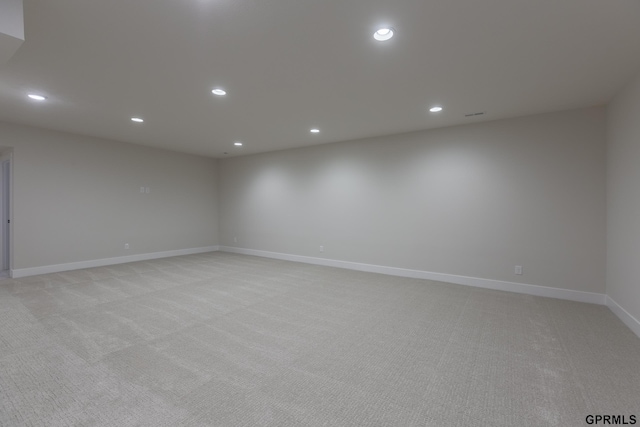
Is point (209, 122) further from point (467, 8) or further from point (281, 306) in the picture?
point (467, 8)

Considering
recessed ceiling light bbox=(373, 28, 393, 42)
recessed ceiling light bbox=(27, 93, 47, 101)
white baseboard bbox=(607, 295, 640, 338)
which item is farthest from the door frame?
white baseboard bbox=(607, 295, 640, 338)

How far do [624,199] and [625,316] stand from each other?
1.30 meters

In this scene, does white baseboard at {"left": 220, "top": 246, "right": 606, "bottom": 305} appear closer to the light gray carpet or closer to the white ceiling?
the light gray carpet

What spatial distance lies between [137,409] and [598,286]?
534 centimetres

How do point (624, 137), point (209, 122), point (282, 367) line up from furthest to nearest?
point (209, 122)
point (624, 137)
point (282, 367)

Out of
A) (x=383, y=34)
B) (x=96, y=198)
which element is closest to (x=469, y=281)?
(x=383, y=34)

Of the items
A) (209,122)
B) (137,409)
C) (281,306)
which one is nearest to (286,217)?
(209,122)

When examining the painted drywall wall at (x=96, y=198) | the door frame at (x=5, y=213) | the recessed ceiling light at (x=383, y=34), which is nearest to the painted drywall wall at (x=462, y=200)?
the painted drywall wall at (x=96, y=198)

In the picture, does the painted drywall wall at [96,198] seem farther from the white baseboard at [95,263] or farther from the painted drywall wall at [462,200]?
the painted drywall wall at [462,200]

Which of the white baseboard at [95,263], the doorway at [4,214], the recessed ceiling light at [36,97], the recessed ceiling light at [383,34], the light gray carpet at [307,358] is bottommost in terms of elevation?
the light gray carpet at [307,358]

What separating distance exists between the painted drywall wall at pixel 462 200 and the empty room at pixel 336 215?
3 centimetres

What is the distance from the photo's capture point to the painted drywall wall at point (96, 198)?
504 centimetres

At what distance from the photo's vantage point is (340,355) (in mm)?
2510

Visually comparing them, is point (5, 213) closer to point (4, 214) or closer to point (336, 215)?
point (4, 214)
